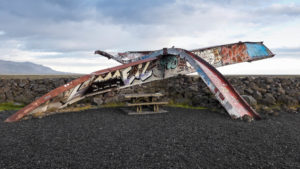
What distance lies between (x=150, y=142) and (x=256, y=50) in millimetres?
16272

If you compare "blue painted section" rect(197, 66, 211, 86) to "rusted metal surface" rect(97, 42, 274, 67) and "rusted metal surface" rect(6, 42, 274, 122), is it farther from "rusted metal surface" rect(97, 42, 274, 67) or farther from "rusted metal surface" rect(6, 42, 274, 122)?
"rusted metal surface" rect(97, 42, 274, 67)

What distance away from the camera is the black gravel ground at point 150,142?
528 centimetres

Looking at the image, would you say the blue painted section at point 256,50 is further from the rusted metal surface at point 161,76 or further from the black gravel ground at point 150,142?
the black gravel ground at point 150,142

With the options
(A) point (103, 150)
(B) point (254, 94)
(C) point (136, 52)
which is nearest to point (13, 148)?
(A) point (103, 150)

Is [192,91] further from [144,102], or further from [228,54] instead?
[228,54]

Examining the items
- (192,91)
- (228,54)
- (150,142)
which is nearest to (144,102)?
(192,91)

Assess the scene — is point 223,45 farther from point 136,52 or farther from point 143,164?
point 143,164

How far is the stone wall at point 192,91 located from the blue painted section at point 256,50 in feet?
10.4

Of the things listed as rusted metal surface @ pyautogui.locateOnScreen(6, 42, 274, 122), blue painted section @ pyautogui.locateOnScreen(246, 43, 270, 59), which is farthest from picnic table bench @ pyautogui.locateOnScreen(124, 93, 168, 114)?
blue painted section @ pyautogui.locateOnScreen(246, 43, 270, 59)

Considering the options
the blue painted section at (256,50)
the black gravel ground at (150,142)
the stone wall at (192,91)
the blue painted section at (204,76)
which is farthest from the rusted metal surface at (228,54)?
the black gravel ground at (150,142)

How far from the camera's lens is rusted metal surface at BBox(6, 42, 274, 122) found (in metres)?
10.2

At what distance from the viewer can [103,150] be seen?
6.00 m

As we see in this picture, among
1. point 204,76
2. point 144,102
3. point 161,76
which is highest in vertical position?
point 161,76

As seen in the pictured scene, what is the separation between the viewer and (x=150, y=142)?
6.57 metres
